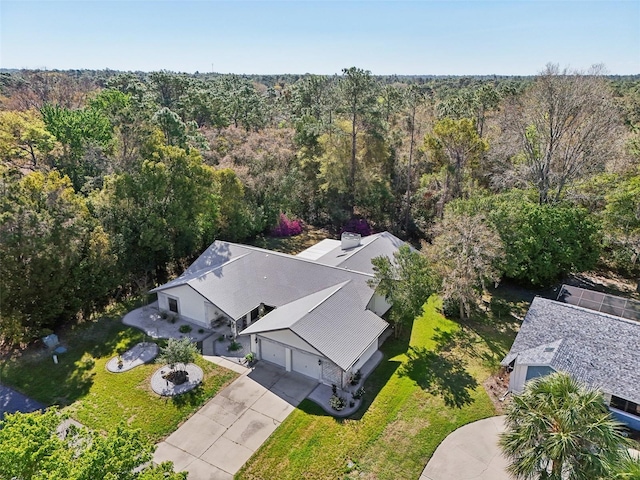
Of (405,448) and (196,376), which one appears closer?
(405,448)

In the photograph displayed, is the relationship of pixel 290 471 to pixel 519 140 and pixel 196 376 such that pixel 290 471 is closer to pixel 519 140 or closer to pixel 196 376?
pixel 196 376

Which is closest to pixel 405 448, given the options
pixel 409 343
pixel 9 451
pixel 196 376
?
pixel 409 343

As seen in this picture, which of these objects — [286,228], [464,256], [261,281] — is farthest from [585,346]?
[286,228]

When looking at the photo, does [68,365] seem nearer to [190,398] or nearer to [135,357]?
[135,357]

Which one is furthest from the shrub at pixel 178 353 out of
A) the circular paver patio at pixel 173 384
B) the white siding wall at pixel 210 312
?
the white siding wall at pixel 210 312

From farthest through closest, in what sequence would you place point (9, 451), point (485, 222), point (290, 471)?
point (485, 222), point (290, 471), point (9, 451)

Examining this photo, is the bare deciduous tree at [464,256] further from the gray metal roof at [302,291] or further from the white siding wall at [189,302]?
the white siding wall at [189,302]
